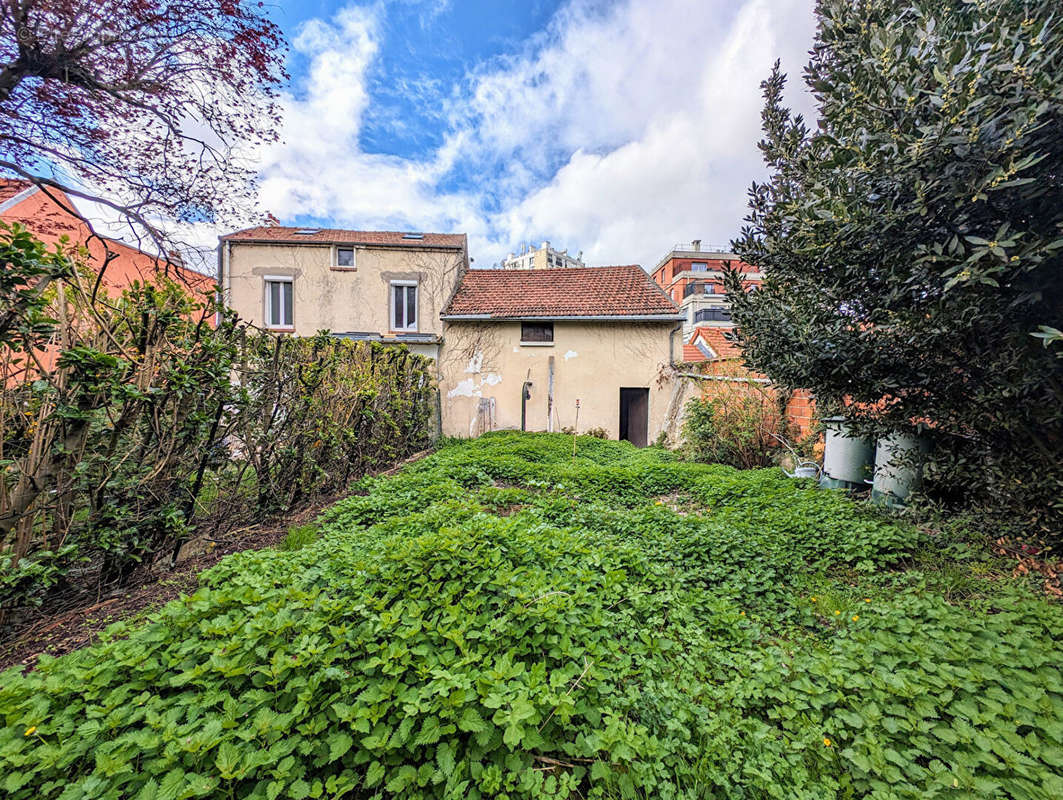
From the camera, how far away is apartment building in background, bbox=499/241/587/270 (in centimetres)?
4506

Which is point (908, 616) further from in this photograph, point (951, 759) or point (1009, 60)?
point (1009, 60)

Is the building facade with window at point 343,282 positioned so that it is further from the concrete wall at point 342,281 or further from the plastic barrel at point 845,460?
the plastic barrel at point 845,460

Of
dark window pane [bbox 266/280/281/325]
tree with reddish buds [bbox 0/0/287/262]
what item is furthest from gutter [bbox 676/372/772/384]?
dark window pane [bbox 266/280/281/325]

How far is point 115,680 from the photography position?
1354 mm

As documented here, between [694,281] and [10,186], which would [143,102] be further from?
[694,281]

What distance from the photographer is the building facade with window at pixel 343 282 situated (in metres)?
11.4

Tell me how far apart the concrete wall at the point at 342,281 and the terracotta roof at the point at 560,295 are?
2.75 ft

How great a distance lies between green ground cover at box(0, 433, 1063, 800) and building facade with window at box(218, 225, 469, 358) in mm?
10069

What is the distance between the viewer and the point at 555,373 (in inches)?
424

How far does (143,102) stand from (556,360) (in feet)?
27.9

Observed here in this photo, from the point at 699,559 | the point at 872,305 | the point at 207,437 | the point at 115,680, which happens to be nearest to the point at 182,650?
the point at 115,680

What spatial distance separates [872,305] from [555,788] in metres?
3.99

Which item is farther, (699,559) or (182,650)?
(699,559)

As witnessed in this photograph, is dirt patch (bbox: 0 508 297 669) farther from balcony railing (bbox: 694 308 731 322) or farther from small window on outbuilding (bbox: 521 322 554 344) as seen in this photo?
balcony railing (bbox: 694 308 731 322)
